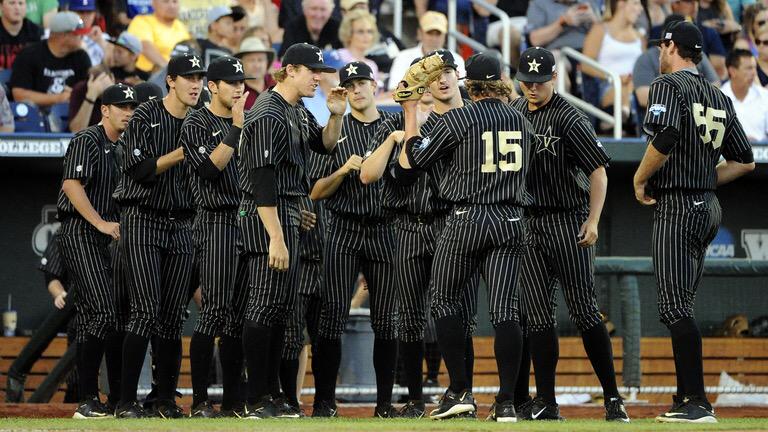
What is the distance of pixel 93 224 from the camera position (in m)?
8.65

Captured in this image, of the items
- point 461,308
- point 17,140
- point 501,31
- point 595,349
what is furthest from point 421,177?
point 501,31

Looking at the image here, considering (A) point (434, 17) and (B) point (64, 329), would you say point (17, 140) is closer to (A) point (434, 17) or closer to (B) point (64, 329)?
(B) point (64, 329)

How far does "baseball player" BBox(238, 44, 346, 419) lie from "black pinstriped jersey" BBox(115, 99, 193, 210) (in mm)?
756

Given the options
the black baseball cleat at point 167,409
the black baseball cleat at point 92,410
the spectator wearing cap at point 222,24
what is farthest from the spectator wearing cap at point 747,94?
the black baseball cleat at point 92,410

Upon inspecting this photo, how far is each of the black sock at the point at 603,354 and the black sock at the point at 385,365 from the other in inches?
50.4

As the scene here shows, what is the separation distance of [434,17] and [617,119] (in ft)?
6.22

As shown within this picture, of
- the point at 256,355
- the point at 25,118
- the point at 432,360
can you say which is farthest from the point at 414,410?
the point at 25,118

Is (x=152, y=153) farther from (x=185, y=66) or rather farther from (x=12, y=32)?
(x=12, y=32)

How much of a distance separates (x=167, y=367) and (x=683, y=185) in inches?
126

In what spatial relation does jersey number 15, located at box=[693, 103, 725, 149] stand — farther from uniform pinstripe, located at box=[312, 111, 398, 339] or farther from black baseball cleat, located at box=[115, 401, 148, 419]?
black baseball cleat, located at box=[115, 401, 148, 419]

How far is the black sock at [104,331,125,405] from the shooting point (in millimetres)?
8656

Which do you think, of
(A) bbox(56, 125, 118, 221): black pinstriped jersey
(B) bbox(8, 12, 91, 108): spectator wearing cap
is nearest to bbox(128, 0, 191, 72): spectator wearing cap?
(B) bbox(8, 12, 91, 108): spectator wearing cap

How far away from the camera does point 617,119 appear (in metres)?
11.9

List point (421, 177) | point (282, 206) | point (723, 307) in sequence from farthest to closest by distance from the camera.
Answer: point (723, 307), point (421, 177), point (282, 206)
